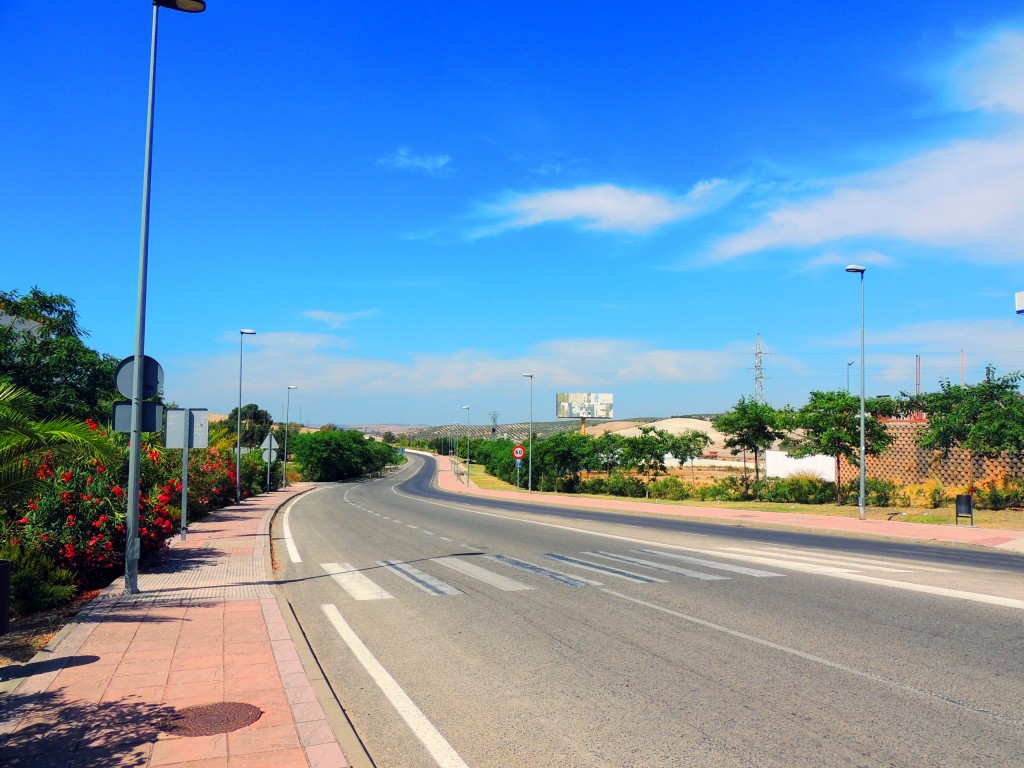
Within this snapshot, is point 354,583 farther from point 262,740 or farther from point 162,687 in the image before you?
point 262,740

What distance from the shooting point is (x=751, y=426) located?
112 ft

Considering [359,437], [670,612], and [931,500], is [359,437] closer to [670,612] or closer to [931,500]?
[931,500]

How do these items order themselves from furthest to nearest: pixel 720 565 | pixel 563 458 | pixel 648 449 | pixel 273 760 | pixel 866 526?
pixel 563 458 < pixel 648 449 < pixel 866 526 < pixel 720 565 < pixel 273 760

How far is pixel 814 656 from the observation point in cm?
721

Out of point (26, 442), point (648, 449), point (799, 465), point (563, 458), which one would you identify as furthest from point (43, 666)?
point (563, 458)


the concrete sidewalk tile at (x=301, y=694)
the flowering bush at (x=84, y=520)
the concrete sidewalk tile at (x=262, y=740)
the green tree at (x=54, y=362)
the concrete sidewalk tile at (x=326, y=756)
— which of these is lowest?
the concrete sidewalk tile at (x=301, y=694)

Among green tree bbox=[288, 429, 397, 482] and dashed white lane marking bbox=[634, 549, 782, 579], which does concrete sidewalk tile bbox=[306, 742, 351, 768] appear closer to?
dashed white lane marking bbox=[634, 549, 782, 579]

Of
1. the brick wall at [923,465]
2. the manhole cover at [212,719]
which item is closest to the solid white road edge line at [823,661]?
the manhole cover at [212,719]

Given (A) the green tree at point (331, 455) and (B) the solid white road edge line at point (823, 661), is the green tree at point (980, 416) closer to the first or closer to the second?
(B) the solid white road edge line at point (823, 661)

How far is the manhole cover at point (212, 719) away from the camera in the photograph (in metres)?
5.20

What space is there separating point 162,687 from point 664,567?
30.6 ft

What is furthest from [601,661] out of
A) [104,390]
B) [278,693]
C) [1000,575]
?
[104,390]

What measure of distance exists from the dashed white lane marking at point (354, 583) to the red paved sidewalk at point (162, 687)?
1315 millimetres

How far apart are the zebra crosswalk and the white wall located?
26.2 metres
